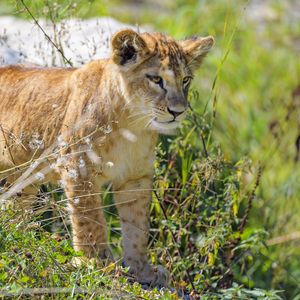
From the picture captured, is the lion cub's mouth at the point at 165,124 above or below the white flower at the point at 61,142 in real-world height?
above

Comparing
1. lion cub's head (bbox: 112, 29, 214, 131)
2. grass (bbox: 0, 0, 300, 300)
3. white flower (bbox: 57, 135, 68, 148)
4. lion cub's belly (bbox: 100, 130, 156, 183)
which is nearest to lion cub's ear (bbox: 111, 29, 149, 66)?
lion cub's head (bbox: 112, 29, 214, 131)

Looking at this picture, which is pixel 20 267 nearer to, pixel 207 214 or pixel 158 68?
pixel 158 68

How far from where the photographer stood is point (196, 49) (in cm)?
513

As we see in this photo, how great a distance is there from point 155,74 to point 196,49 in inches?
13.3

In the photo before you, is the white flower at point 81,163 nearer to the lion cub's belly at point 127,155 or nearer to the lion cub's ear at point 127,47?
the lion cub's belly at point 127,155

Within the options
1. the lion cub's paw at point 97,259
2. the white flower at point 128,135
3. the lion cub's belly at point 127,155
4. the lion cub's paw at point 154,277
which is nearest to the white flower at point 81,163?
the lion cub's belly at point 127,155

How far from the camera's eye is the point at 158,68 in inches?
193

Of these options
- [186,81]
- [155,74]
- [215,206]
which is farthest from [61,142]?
[215,206]

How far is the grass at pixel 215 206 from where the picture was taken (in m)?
4.21

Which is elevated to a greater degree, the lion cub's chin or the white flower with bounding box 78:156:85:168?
the lion cub's chin

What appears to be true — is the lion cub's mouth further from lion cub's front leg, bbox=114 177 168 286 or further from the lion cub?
lion cub's front leg, bbox=114 177 168 286

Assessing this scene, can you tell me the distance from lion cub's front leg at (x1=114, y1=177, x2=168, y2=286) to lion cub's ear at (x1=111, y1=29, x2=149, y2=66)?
590 mm

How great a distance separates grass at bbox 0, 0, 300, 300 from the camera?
13.8 ft

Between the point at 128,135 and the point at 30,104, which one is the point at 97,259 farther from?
the point at 30,104
